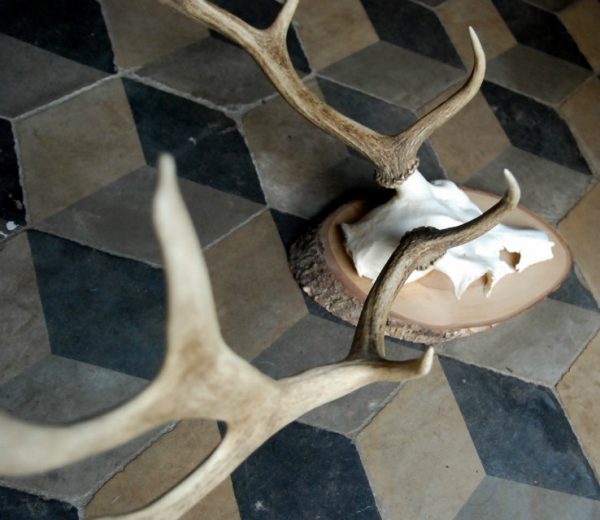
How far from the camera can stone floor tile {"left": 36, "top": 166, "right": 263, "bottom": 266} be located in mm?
1919

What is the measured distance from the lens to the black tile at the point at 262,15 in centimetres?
254

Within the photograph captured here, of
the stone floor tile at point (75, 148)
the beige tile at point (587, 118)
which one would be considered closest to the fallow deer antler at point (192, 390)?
the stone floor tile at point (75, 148)

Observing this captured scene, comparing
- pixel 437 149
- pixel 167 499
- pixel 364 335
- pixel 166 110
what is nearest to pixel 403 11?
pixel 437 149

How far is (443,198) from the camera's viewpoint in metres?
1.93

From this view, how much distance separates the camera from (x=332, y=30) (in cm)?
269

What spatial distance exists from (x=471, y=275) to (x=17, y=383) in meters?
1.07

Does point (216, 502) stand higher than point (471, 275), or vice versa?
point (471, 275)

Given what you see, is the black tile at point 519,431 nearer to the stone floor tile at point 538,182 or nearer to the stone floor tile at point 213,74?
the stone floor tile at point 538,182

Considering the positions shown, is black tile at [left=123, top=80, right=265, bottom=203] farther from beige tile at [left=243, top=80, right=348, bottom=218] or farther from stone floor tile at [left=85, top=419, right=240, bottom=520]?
stone floor tile at [left=85, top=419, right=240, bottom=520]

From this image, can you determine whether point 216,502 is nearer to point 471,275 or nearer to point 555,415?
point 471,275

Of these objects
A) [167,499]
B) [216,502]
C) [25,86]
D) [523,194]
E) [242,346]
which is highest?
[167,499]

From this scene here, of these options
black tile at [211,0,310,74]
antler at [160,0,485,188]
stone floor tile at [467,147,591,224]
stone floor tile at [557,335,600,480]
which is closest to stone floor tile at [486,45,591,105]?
stone floor tile at [467,147,591,224]

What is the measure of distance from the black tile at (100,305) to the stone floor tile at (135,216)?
3cm

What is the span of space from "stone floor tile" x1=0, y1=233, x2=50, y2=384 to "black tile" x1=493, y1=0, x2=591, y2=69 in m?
2.13
